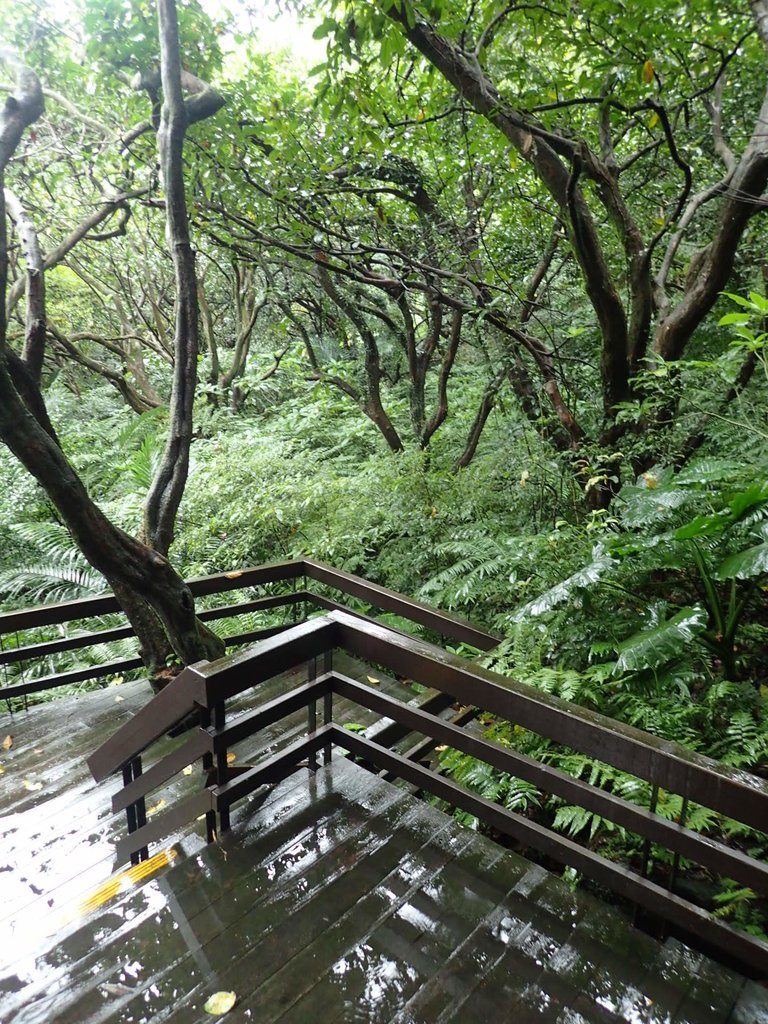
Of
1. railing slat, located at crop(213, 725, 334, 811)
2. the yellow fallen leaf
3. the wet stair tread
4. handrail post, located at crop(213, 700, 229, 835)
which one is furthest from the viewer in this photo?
the wet stair tread

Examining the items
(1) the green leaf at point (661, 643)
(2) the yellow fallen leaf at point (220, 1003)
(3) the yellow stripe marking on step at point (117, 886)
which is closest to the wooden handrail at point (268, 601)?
(1) the green leaf at point (661, 643)

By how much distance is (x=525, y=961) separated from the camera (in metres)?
1.79

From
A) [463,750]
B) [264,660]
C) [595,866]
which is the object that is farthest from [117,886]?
[595,866]

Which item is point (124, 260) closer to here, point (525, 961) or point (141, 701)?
point (141, 701)

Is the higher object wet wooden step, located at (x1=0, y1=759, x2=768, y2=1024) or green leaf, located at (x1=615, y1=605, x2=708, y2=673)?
green leaf, located at (x1=615, y1=605, x2=708, y2=673)

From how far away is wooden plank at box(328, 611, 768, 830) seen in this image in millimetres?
1491

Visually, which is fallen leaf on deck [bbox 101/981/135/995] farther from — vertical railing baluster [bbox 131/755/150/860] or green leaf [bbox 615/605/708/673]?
green leaf [bbox 615/605/708/673]

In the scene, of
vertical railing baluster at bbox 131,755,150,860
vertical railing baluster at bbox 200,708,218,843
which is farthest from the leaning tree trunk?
vertical railing baluster at bbox 200,708,218,843

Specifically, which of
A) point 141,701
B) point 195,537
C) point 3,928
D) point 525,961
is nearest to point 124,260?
point 195,537

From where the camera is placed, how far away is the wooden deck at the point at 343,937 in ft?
5.48

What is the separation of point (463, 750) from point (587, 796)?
19.5 inches

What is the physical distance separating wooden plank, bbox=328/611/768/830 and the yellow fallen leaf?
3.57 feet

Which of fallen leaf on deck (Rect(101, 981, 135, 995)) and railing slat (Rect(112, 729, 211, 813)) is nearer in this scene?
fallen leaf on deck (Rect(101, 981, 135, 995))

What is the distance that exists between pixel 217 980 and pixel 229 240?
6.07 m
